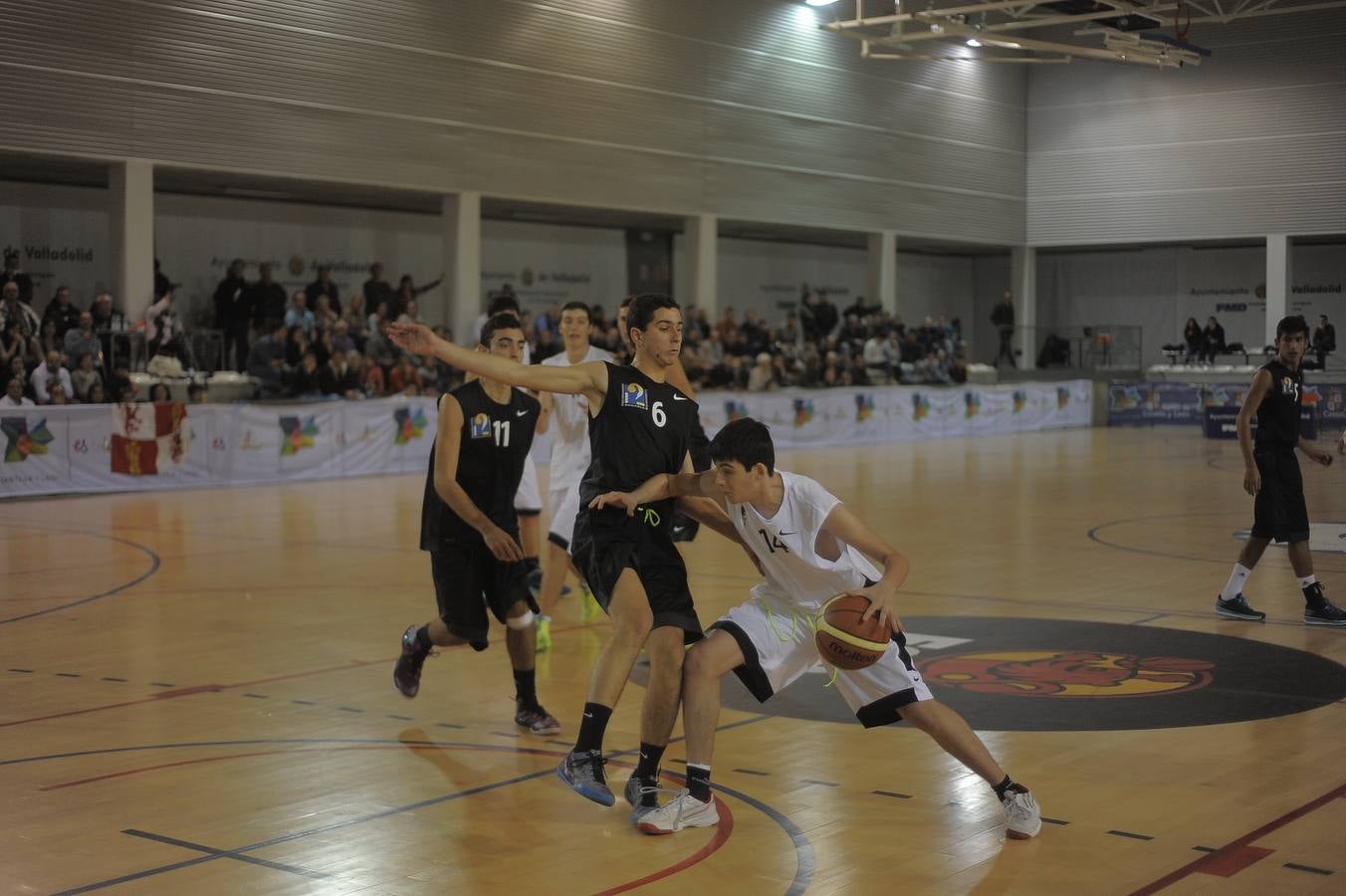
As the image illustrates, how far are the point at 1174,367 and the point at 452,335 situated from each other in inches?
821

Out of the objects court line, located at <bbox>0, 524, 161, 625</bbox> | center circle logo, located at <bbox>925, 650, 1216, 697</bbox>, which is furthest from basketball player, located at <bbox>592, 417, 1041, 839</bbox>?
court line, located at <bbox>0, 524, 161, 625</bbox>

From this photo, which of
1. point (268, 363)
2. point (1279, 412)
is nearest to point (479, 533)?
point (1279, 412)

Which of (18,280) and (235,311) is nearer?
(18,280)

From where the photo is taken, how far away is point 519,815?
552cm

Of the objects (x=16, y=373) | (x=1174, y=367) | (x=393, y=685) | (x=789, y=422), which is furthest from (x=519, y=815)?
(x=1174, y=367)

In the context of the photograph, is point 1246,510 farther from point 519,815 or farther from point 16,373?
point 16,373

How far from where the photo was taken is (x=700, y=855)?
5008 millimetres

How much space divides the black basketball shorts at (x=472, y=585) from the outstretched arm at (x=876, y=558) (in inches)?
82.4

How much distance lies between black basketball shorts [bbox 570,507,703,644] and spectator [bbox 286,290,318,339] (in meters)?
18.0

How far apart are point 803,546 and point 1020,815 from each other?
46.5 inches

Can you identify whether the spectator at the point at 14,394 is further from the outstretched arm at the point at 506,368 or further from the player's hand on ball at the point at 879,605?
the player's hand on ball at the point at 879,605

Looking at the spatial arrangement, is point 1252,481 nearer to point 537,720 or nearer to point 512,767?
point 537,720

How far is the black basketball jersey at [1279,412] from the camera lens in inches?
379

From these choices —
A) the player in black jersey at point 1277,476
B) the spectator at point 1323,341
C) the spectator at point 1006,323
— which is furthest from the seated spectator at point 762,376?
the player in black jersey at point 1277,476
